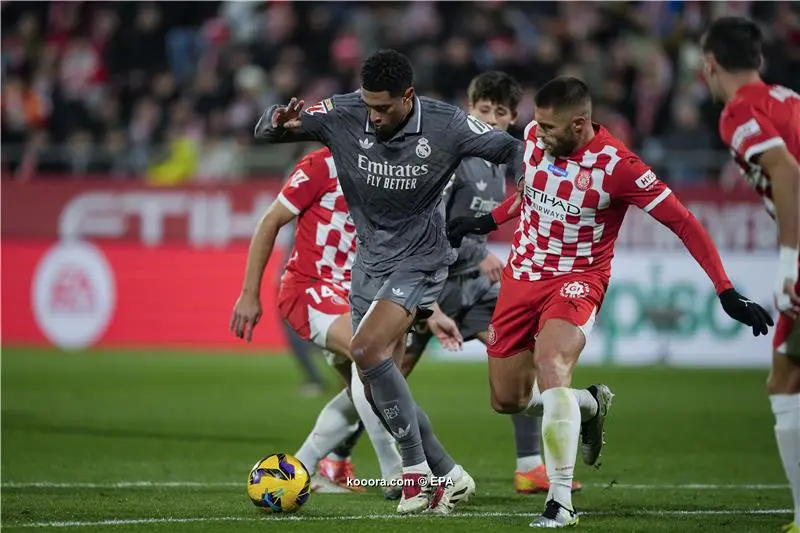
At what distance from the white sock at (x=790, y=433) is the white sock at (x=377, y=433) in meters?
2.40

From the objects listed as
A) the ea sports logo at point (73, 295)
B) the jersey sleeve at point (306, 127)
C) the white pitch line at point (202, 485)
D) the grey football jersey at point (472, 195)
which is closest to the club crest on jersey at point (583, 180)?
the jersey sleeve at point (306, 127)

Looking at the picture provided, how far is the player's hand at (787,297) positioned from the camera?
5852mm

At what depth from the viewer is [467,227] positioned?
745 cm

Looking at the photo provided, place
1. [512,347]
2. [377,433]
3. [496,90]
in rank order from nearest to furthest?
[512,347] → [377,433] → [496,90]

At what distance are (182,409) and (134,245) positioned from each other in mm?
6349

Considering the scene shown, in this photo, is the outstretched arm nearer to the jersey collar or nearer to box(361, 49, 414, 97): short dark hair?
the jersey collar

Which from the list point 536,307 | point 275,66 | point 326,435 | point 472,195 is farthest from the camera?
point 275,66

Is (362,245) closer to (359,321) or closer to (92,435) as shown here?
(359,321)

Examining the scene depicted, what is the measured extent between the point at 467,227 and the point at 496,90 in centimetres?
158

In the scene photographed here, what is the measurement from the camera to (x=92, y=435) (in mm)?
11258

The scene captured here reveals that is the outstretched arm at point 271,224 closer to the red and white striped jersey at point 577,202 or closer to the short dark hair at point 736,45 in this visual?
the red and white striped jersey at point 577,202

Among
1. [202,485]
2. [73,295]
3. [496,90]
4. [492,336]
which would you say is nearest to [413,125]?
[492,336]

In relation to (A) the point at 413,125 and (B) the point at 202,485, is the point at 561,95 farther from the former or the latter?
(B) the point at 202,485

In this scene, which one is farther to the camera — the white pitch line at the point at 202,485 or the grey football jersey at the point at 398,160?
the white pitch line at the point at 202,485
